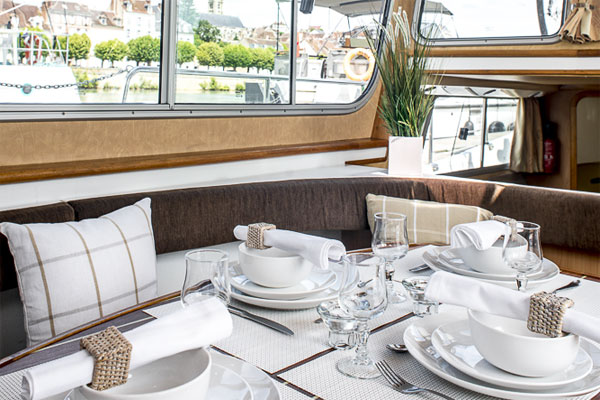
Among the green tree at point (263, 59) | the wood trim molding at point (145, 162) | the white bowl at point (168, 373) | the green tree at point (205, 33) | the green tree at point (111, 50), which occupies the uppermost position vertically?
the green tree at point (205, 33)

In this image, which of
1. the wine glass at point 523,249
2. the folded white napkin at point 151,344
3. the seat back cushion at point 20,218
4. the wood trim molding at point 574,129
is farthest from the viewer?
the wood trim molding at point 574,129

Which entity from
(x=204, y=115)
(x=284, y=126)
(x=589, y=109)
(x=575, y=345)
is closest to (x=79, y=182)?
(x=204, y=115)

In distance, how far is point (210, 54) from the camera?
2.99m

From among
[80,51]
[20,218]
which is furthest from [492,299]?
[80,51]

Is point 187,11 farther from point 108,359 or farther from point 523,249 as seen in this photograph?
point 108,359

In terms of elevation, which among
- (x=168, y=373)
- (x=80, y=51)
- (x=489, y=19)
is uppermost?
(x=489, y=19)

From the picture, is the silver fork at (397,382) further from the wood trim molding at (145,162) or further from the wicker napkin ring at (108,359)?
the wood trim molding at (145,162)

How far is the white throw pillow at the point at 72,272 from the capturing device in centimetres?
177

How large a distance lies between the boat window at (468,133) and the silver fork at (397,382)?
4.03 metres

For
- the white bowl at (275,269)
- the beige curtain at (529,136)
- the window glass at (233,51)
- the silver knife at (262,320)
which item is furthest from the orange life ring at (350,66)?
the beige curtain at (529,136)

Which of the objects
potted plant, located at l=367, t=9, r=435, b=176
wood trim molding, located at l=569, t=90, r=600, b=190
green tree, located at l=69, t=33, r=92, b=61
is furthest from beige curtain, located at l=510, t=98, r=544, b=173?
green tree, located at l=69, t=33, r=92, b=61

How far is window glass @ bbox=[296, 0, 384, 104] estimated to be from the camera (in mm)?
3508

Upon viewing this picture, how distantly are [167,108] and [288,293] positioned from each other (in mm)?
1642

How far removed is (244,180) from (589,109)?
5.35 metres
